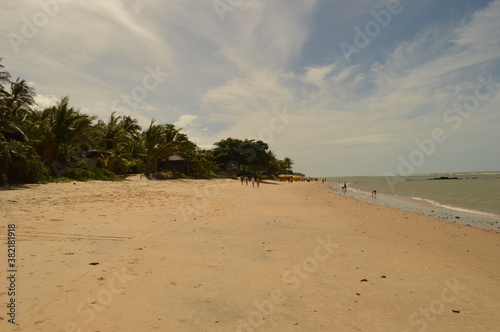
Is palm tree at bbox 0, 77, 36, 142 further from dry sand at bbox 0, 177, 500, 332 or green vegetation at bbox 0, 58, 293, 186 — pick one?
dry sand at bbox 0, 177, 500, 332

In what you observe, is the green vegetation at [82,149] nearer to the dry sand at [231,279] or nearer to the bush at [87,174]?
the bush at [87,174]

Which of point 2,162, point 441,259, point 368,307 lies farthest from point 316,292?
point 2,162

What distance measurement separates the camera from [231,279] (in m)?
4.77

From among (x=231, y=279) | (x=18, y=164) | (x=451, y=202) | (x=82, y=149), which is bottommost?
(x=231, y=279)

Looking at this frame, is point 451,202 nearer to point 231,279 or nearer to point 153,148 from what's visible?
point 231,279

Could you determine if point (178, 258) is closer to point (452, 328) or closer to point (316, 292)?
point (316, 292)

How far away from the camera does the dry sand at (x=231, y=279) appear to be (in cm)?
350

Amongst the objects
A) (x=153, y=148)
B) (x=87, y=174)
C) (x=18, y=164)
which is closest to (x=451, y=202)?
(x=153, y=148)

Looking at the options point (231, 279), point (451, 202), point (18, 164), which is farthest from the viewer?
point (451, 202)

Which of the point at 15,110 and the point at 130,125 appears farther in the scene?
the point at 130,125

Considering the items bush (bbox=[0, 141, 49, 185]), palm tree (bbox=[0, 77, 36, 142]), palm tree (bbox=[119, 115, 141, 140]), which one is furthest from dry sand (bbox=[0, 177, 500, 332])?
palm tree (bbox=[119, 115, 141, 140])

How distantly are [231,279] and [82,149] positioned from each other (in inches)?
1381

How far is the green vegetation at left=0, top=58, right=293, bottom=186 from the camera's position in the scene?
16.7 metres

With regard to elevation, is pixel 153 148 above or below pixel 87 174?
above
